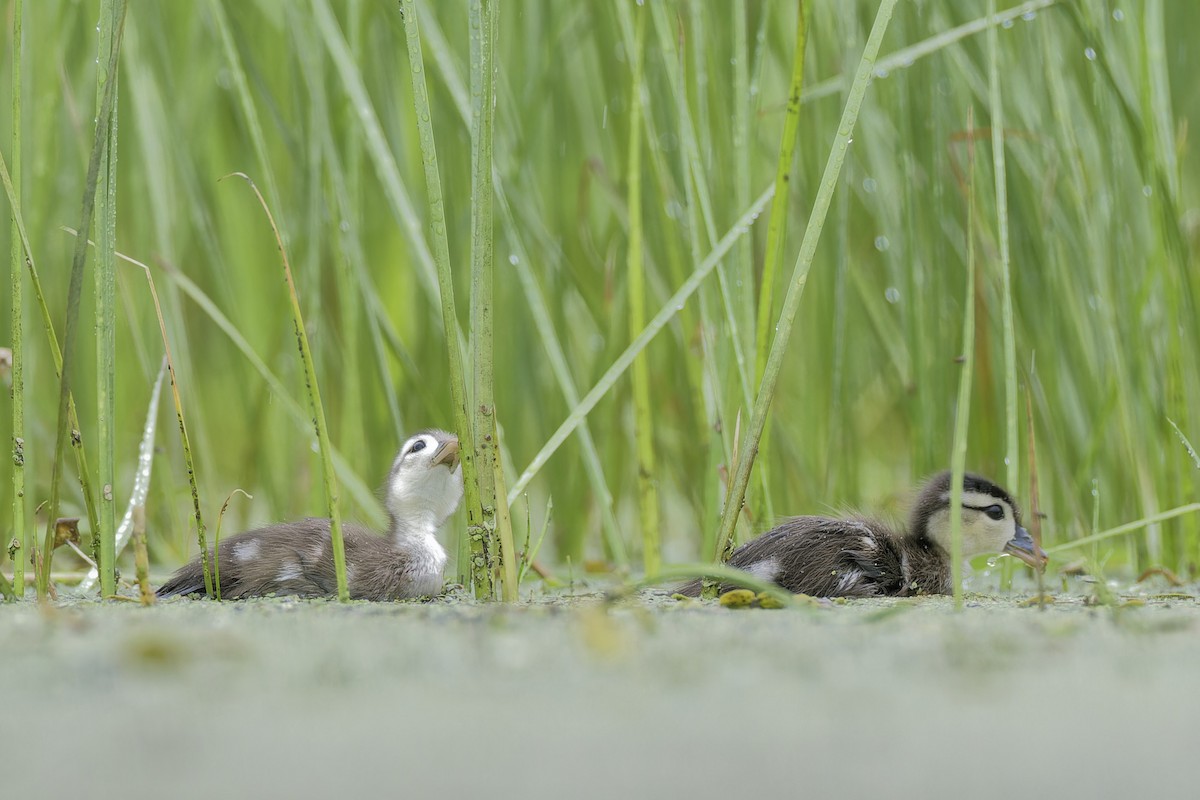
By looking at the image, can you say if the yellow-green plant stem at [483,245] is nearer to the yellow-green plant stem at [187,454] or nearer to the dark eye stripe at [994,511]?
the yellow-green plant stem at [187,454]

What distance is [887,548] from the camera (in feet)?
7.40

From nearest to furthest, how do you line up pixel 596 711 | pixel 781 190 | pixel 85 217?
pixel 596 711
pixel 85 217
pixel 781 190

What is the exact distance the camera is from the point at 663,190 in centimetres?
219

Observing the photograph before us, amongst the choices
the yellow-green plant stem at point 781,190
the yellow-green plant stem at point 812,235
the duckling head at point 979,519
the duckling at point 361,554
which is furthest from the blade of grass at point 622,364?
the duckling head at point 979,519

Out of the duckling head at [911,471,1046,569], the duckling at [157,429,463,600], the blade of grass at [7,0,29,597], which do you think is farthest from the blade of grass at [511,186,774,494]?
the duckling head at [911,471,1046,569]

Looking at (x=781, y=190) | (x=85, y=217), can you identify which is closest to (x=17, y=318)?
(x=85, y=217)

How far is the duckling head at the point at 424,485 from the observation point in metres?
2.26

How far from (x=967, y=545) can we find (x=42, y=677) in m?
1.76

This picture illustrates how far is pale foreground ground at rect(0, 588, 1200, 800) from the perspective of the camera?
2.35 feet

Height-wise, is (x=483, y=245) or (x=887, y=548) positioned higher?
(x=483, y=245)

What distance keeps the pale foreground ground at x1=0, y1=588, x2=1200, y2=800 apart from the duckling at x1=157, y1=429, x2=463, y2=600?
750mm

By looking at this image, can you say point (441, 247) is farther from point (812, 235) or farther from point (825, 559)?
point (825, 559)

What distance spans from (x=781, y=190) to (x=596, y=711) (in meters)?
1.03

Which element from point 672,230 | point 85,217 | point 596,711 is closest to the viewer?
point 596,711
